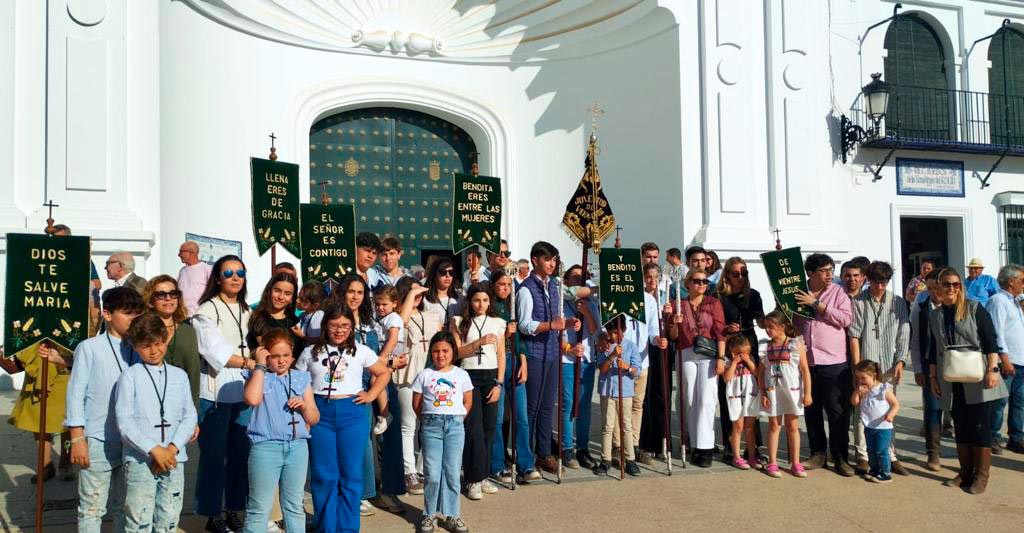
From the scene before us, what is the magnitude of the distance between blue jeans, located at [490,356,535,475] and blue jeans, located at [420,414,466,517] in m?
1.01

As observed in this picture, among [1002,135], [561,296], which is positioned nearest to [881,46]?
[1002,135]

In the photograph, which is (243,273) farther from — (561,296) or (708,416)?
(708,416)

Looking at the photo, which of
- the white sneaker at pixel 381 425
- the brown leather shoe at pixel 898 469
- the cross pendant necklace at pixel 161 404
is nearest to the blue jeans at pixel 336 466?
the white sneaker at pixel 381 425

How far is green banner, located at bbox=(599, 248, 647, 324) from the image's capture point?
262 inches

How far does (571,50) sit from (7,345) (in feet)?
31.5

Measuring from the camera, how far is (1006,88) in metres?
14.3

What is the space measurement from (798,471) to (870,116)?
24.4 feet

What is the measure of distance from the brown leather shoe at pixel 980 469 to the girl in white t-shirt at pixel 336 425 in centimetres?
454

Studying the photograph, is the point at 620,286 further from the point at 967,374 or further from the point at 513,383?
the point at 967,374

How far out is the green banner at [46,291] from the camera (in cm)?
475

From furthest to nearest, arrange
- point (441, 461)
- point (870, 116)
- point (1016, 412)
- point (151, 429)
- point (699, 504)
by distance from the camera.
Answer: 1. point (870, 116)
2. point (1016, 412)
3. point (699, 504)
4. point (441, 461)
5. point (151, 429)

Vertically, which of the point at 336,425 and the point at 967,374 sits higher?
the point at 967,374

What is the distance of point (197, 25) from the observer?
10.6 meters

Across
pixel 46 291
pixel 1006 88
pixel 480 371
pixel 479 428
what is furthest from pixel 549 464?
pixel 1006 88
